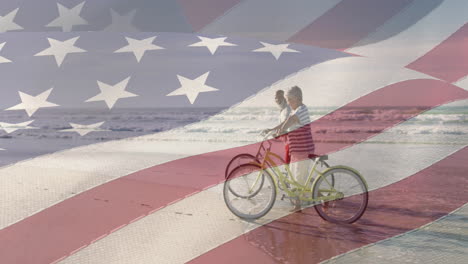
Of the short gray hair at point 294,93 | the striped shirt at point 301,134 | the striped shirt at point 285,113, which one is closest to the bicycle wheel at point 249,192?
the striped shirt at point 301,134

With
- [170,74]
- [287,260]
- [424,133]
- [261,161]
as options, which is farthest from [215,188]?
[424,133]

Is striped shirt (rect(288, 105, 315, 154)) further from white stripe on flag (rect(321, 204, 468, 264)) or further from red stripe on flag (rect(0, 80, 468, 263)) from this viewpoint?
white stripe on flag (rect(321, 204, 468, 264))

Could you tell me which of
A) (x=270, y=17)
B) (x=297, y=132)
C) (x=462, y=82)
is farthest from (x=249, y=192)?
(x=462, y=82)

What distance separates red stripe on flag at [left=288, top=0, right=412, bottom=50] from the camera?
14.6 ft

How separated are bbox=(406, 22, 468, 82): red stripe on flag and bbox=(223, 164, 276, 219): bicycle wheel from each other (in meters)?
1.93

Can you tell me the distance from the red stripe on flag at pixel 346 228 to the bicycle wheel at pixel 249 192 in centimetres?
21

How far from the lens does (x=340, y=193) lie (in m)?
3.93

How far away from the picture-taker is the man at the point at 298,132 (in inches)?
158

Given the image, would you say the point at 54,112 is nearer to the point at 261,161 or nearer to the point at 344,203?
the point at 261,161

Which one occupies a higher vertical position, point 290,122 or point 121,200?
point 290,122

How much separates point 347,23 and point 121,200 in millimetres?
2815

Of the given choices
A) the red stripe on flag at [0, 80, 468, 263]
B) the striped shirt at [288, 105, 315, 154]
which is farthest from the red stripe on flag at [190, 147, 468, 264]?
the red stripe on flag at [0, 80, 468, 263]
